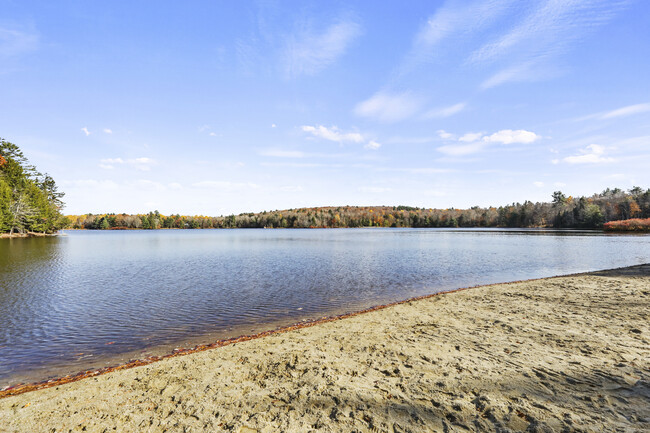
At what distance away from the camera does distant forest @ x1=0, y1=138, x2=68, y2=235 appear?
63.9 m

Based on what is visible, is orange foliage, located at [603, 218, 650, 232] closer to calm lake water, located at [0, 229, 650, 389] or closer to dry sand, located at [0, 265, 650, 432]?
calm lake water, located at [0, 229, 650, 389]

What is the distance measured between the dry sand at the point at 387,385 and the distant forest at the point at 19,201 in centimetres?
8110

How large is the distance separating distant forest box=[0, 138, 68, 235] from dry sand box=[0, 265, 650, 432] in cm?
8110

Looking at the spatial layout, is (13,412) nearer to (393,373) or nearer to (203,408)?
(203,408)

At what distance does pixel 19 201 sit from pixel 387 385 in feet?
303

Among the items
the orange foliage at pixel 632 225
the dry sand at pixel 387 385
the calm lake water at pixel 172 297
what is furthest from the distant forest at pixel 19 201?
the orange foliage at pixel 632 225

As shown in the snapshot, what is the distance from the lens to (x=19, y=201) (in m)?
67.4

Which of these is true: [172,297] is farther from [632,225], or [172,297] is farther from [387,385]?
[632,225]

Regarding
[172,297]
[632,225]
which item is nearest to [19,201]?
[172,297]

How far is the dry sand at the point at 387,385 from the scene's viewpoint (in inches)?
197

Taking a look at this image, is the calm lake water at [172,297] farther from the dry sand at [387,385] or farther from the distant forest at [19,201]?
the distant forest at [19,201]

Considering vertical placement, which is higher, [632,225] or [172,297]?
[632,225]

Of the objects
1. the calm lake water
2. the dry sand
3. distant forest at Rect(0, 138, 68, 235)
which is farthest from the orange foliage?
distant forest at Rect(0, 138, 68, 235)

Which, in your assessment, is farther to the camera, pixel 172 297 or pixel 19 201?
pixel 19 201
